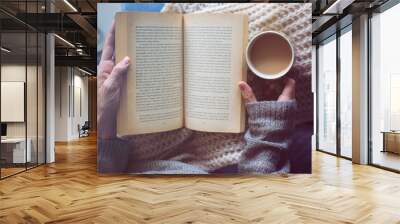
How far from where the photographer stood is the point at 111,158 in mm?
5684

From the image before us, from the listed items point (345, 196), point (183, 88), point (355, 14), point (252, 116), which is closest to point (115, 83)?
point (183, 88)

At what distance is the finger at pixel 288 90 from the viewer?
18.0ft

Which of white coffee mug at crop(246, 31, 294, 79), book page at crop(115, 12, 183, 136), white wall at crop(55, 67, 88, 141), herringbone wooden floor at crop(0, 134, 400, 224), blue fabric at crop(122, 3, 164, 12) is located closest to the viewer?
herringbone wooden floor at crop(0, 134, 400, 224)

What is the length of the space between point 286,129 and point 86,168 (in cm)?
368

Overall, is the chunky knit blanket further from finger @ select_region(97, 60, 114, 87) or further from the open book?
finger @ select_region(97, 60, 114, 87)

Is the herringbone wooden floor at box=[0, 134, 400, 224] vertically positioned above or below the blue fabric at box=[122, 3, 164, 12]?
below

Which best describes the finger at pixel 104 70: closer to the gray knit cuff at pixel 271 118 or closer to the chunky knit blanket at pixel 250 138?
the chunky knit blanket at pixel 250 138

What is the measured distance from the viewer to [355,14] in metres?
7.31

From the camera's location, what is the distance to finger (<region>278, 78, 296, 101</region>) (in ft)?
18.0

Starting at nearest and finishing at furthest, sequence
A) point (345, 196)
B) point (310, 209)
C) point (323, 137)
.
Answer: point (310, 209) < point (345, 196) < point (323, 137)

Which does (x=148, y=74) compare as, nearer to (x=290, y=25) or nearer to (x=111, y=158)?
(x=111, y=158)

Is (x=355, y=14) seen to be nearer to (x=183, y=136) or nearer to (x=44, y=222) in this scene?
(x=183, y=136)

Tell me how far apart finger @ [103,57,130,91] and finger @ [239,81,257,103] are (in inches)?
63.7

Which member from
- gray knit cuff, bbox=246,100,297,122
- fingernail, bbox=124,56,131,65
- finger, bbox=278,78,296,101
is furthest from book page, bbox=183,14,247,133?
fingernail, bbox=124,56,131,65
